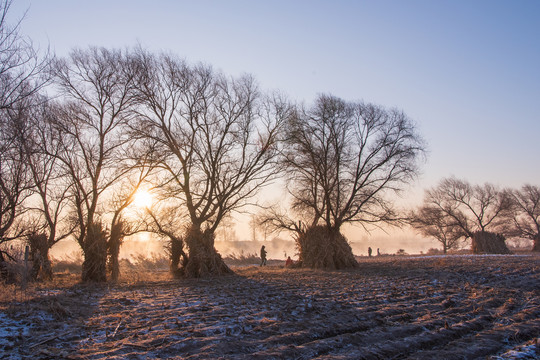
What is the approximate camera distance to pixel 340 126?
19656 millimetres

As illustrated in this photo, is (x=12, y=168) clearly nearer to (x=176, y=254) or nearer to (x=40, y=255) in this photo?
(x=40, y=255)

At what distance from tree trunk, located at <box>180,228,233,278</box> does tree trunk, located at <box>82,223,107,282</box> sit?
12.1 feet

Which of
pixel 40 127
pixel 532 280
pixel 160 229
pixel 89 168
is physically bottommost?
pixel 532 280

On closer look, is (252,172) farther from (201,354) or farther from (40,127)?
(201,354)

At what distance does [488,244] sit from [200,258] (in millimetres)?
28268

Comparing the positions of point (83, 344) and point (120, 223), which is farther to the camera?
point (120, 223)

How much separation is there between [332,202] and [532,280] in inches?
417

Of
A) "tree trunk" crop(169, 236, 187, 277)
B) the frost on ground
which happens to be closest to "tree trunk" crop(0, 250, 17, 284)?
the frost on ground

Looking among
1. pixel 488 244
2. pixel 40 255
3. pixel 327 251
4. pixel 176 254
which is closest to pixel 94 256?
pixel 40 255

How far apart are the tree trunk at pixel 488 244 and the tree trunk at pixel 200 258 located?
2657cm

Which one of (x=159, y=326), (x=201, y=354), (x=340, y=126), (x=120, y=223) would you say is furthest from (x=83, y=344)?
(x=340, y=126)

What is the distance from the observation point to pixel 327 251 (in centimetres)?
2050

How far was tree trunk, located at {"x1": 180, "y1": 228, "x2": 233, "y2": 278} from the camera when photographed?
16.8 m

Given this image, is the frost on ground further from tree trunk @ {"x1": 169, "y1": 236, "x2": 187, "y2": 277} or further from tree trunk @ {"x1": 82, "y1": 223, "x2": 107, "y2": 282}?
tree trunk @ {"x1": 169, "y1": 236, "x2": 187, "y2": 277}
